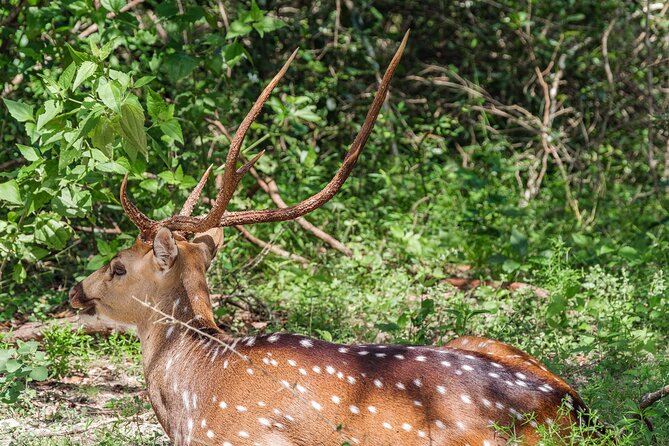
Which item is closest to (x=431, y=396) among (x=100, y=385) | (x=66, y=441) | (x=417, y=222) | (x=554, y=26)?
(x=66, y=441)

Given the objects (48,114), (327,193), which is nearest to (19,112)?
(48,114)

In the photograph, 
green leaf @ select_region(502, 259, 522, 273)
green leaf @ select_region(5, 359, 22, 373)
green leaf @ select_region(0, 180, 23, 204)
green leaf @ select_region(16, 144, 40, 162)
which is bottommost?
green leaf @ select_region(502, 259, 522, 273)

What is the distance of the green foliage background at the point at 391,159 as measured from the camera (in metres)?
5.60

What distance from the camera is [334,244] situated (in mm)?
7602

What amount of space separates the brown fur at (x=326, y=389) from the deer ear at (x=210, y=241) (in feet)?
0.83

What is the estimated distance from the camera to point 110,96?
4.82m

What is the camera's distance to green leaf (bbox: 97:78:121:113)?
4805 mm

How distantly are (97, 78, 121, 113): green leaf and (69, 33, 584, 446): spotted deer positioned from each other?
52cm

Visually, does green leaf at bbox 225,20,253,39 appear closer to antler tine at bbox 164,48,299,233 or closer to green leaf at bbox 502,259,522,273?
antler tine at bbox 164,48,299,233

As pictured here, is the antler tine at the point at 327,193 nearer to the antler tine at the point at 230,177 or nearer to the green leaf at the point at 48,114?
the antler tine at the point at 230,177

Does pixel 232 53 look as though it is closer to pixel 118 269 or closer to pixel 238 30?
pixel 238 30

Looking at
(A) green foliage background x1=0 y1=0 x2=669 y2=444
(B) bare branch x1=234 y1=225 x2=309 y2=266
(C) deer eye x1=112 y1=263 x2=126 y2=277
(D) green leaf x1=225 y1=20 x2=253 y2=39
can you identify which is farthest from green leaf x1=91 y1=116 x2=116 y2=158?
(B) bare branch x1=234 y1=225 x2=309 y2=266

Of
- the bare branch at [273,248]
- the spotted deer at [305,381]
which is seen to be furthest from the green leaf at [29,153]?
the bare branch at [273,248]

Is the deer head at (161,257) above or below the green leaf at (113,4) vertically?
below
